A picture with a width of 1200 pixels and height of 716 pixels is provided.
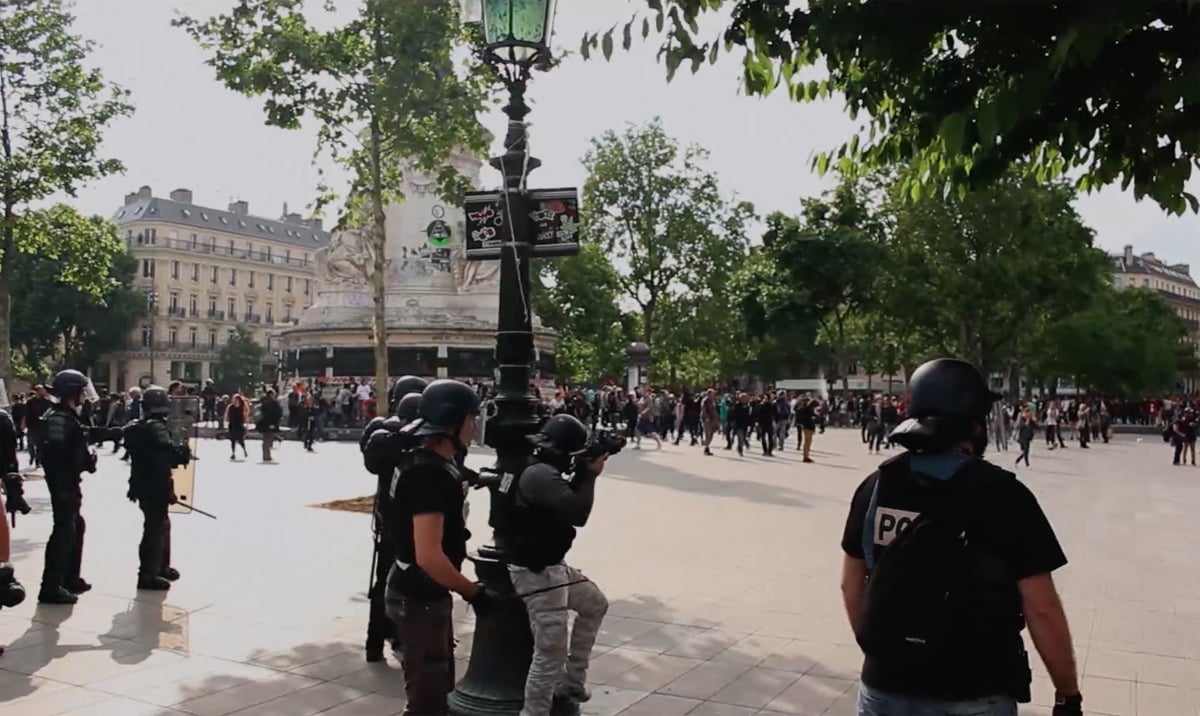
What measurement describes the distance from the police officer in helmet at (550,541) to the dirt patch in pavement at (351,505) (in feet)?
30.9

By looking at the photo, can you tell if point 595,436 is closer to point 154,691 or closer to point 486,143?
point 154,691

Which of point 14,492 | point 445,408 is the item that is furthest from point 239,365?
point 445,408

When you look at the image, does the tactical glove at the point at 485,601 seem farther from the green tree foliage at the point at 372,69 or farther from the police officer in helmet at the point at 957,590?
the green tree foliage at the point at 372,69

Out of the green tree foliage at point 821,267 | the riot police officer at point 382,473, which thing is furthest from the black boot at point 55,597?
the green tree foliage at point 821,267

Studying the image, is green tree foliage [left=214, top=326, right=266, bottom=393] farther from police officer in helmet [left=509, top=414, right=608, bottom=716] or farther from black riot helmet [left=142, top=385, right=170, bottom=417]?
police officer in helmet [left=509, top=414, right=608, bottom=716]

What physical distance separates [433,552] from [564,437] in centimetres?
92

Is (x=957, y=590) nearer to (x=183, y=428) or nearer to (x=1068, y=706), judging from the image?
(x=1068, y=706)

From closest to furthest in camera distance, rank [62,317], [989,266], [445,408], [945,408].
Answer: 1. [945,408]
2. [445,408]
3. [989,266]
4. [62,317]

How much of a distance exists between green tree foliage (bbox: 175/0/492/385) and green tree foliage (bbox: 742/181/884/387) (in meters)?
36.7

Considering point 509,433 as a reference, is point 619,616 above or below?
below

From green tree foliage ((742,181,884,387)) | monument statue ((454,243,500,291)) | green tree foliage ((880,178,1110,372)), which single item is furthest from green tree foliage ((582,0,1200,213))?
green tree foliage ((742,181,884,387))

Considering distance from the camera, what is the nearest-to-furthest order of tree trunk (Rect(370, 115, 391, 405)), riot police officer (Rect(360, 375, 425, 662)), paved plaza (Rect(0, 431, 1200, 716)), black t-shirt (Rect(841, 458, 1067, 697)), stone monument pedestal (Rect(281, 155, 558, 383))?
black t-shirt (Rect(841, 458, 1067, 697)) → riot police officer (Rect(360, 375, 425, 662)) → paved plaza (Rect(0, 431, 1200, 716)) → tree trunk (Rect(370, 115, 391, 405)) → stone monument pedestal (Rect(281, 155, 558, 383))

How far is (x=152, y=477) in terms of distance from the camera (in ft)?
27.6

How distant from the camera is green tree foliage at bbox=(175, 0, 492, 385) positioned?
1402 centimetres
